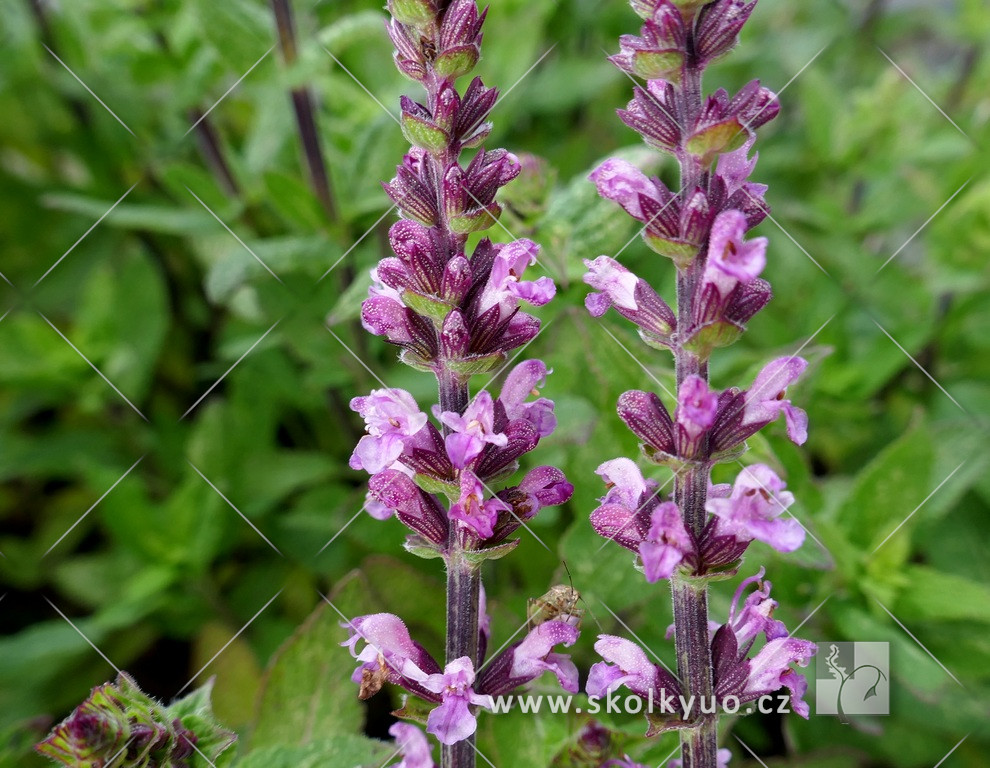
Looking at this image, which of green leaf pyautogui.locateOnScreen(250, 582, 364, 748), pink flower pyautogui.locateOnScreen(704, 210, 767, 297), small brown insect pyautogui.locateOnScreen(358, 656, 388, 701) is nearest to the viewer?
pink flower pyautogui.locateOnScreen(704, 210, 767, 297)

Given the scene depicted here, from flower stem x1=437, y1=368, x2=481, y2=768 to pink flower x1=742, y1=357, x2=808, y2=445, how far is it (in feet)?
1.07

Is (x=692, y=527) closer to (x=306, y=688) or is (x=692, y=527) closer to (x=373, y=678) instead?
(x=373, y=678)

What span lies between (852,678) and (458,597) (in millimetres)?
876

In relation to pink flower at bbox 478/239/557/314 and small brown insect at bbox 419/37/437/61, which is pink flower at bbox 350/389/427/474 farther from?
small brown insect at bbox 419/37/437/61

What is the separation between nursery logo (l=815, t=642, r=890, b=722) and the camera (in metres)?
1.52

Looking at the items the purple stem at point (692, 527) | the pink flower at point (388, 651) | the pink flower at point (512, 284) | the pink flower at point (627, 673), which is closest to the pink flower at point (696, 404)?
the purple stem at point (692, 527)

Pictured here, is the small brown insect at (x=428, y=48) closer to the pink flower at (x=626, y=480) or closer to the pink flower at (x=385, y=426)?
the pink flower at (x=385, y=426)

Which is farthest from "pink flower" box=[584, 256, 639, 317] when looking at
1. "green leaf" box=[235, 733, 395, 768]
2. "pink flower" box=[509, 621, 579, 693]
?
"green leaf" box=[235, 733, 395, 768]

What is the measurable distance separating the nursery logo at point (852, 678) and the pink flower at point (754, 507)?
70cm

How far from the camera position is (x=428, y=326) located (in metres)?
1.06

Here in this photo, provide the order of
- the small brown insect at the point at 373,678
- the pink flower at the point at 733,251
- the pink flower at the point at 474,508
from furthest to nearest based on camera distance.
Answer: the small brown insect at the point at 373,678 → the pink flower at the point at 474,508 → the pink flower at the point at 733,251

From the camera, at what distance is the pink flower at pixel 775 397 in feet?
3.12

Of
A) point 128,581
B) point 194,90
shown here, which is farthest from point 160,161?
point 128,581

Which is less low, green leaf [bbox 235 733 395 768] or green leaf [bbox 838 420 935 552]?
Result: green leaf [bbox 838 420 935 552]
